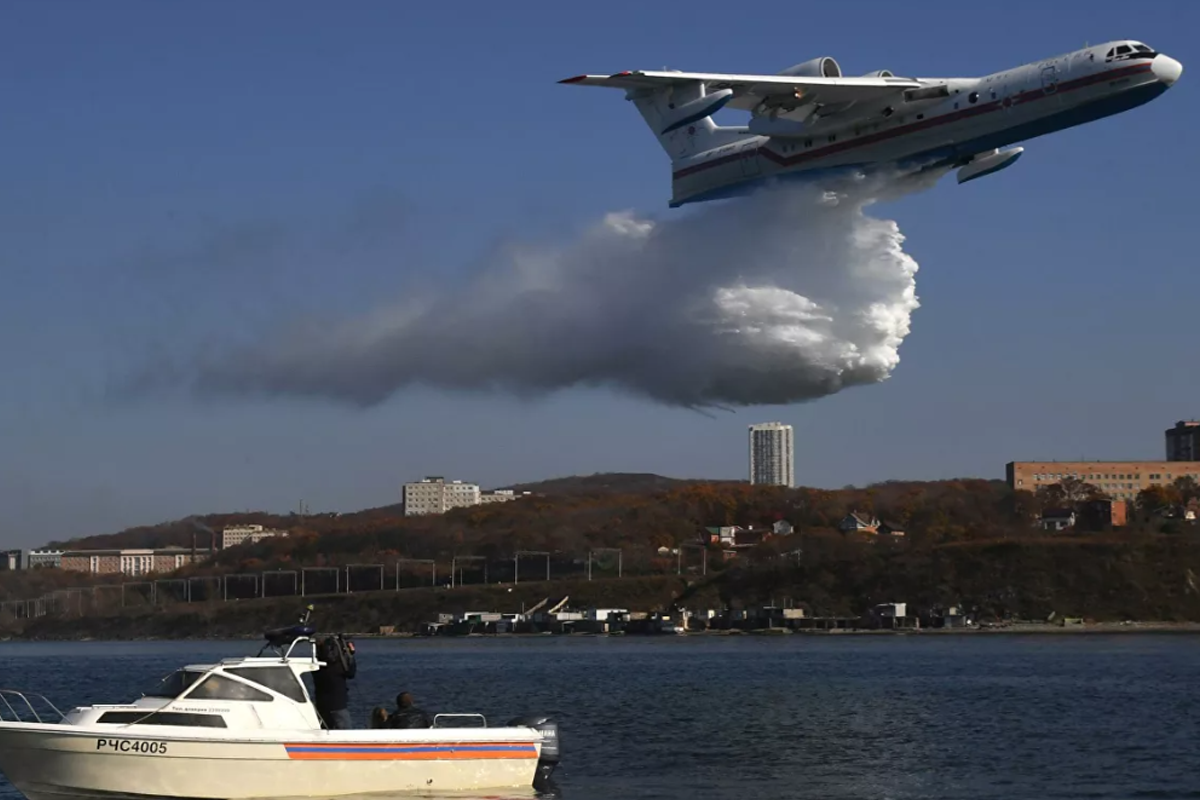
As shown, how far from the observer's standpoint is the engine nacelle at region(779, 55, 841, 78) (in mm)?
42438

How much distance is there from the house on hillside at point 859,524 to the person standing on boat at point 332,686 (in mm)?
120312

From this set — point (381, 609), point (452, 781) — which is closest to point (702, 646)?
point (381, 609)

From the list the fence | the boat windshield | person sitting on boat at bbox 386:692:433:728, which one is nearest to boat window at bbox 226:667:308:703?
the boat windshield

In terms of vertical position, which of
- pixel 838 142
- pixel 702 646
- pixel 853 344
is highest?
pixel 838 142

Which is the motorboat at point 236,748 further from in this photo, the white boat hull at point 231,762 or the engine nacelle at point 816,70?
the engine nacelle at point 816,70

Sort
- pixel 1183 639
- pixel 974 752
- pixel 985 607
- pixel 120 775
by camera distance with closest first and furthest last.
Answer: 1. pixel 120 775
2. pixel 974 752
3. pixel 1183 639
4. pixel 985 607

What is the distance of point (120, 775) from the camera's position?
73.6 ft

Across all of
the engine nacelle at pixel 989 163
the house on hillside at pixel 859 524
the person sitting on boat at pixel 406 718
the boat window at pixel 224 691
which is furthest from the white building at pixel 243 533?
the boat window at pixel 224 691

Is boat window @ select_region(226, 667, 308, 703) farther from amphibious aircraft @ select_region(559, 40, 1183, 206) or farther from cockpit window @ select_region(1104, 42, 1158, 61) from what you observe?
cockpit window @ select_region(1104, 42, 1158, 61)

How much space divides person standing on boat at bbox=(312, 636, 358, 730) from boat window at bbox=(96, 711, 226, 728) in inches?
65.0

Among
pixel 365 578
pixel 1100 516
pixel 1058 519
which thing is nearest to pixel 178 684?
pixel 1100 516

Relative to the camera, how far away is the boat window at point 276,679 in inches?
915

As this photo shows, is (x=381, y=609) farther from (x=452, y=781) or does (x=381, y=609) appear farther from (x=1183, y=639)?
(x=452, y=781)

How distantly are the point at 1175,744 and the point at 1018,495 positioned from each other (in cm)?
11987
